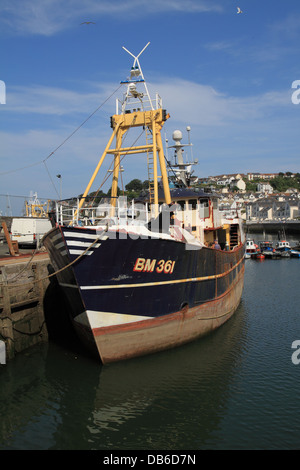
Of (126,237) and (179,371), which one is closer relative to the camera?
(126,237)

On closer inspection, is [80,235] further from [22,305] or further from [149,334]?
[22,305]

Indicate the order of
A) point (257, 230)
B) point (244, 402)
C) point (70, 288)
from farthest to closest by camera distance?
point (257, 230)
point (70, 288)
point (244, 402)

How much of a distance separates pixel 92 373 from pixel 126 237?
4840 mm

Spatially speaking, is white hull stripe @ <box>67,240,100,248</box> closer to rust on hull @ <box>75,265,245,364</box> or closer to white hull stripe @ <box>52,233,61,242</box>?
white hull stripe @ <box>52,233,61,242</box>

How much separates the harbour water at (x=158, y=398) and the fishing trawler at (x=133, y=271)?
92cm

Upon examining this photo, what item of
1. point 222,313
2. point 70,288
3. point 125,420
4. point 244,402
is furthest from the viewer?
point 222,313

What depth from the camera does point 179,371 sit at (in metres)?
12.6

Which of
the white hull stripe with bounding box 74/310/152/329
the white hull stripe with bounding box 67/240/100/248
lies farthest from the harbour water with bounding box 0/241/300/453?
the white hull stripe with bounding box 67/240/100/248

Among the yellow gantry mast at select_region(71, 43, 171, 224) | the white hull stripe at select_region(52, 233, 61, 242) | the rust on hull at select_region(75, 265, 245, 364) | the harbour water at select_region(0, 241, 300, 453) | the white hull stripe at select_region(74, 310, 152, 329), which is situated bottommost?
the harbour water at select_region(0, 241, 300, 453)

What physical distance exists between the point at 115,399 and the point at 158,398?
1.29m

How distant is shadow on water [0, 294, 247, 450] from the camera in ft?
29.6

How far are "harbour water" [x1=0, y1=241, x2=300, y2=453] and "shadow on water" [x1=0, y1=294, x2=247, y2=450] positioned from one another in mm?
28

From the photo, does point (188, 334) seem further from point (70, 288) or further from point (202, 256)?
point (70, 288)

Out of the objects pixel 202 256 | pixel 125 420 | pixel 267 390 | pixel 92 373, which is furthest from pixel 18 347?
pixel 267 390
